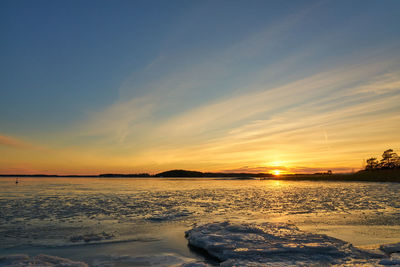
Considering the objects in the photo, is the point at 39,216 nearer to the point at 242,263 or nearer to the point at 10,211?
the point at 10,211

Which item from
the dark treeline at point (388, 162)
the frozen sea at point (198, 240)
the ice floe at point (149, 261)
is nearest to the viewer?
the ice floe at point (149, 261)

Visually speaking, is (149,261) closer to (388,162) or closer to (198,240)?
(198,240)

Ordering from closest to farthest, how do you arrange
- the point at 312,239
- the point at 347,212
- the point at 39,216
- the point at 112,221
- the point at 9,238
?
the point at 312,239 → the point at 9,238 → the point at 112,221 → the point at 39,216 → the point at 347,212

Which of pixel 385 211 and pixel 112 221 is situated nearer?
pixel 112 221

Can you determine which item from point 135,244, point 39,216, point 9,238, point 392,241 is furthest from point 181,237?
point 39,216

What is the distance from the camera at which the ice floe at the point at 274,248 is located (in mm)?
6363

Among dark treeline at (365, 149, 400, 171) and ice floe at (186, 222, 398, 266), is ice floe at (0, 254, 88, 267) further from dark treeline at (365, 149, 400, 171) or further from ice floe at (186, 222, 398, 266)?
dark treeline at (365, 149, 400, 171)

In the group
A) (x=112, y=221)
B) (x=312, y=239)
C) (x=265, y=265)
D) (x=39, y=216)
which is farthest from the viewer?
(x=39, y=216)

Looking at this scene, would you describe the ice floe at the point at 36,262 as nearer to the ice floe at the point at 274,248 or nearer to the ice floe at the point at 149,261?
the ice floe at the point at 149,261

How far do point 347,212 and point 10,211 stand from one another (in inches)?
745

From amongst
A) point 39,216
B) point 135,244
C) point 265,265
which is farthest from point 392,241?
point 39,216

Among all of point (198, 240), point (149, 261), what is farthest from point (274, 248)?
point (149, 261)

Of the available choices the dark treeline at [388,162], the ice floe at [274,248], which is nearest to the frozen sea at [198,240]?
the ice floe at [274,248]

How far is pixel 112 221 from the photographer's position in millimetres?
11852
